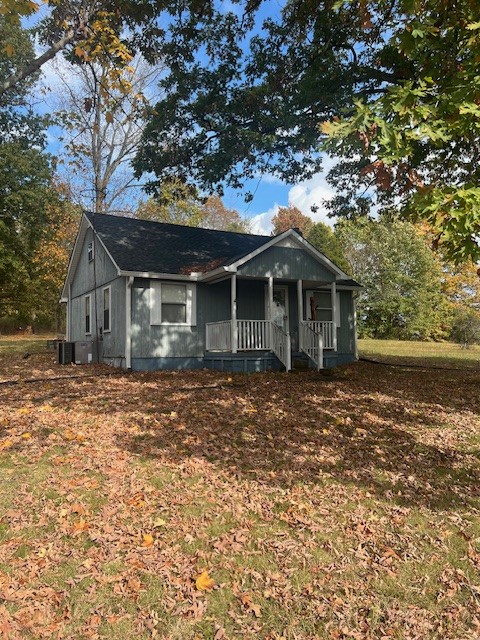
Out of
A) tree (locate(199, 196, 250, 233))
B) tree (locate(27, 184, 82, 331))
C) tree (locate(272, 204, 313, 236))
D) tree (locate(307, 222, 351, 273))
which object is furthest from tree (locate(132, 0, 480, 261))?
tree (locate(272, 204, 313, 236))

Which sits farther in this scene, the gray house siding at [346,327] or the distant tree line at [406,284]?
the distant tree line at [406,284]

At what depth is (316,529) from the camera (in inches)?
154

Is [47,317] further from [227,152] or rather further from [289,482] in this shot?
[289,482]

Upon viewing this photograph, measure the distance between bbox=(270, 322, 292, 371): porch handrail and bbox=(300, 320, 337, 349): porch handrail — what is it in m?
1.14

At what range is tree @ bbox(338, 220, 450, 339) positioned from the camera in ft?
106

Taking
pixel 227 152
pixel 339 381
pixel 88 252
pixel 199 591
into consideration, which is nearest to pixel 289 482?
pixel 199 591

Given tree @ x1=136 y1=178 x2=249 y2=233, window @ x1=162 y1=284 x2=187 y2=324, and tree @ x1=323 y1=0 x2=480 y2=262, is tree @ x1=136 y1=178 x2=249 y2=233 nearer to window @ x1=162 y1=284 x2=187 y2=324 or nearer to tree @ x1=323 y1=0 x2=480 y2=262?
window @ x1=162 y1=284 x2=187 y2=324

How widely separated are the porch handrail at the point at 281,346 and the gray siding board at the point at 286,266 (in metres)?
1.63

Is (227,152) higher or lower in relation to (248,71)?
lower

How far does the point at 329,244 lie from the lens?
35.1 metres

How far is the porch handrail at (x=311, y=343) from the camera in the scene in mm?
13904

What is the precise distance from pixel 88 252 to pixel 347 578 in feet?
53.2

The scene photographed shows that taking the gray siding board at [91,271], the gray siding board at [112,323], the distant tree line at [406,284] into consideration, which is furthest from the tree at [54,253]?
the distant tree line at [406,284]

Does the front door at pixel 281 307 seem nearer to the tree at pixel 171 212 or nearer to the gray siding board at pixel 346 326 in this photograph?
the gray siding board at pixel 346 326
